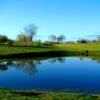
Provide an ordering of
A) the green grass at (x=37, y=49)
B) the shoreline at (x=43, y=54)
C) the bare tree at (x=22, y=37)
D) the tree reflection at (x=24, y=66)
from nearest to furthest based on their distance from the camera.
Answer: the tree reflection at (x=24, y=66) < the shoreline at (x=43, y=54) < the green grass at (x=37, y=49) < the bare tree at (x=22, y=37)

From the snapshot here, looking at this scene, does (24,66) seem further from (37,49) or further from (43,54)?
(37,49)

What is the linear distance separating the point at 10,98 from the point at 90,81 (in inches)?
426

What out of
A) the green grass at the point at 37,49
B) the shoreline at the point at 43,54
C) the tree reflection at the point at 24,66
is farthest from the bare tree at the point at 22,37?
the tree reflection at the point at 24,66

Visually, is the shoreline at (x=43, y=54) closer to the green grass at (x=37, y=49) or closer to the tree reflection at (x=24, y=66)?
the green grass at (x=37, y=49)

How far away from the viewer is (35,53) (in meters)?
55.5

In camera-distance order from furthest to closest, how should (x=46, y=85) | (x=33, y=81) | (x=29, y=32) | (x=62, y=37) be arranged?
(x=62, y=37) → (x=29, y=32) → (x=33, y=81) → (x=46, y=85)

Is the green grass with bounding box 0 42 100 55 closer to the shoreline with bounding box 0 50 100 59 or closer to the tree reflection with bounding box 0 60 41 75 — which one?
the shoreline with bounding box 0 50 100 59

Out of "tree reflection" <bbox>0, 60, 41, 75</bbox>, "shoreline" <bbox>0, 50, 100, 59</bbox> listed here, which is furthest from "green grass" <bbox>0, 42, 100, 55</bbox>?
"tree reflection" <bbox>0, 60, 41, 75</bbox>

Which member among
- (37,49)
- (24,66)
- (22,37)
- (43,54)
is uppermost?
(22,37)

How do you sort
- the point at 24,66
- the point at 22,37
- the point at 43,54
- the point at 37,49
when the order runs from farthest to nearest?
the point at 22,37, the point at 37,49, the point at 43,54, the point at 24,66

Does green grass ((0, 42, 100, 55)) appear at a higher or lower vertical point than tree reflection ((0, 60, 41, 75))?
higher

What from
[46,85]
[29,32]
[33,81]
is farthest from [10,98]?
[29,32]

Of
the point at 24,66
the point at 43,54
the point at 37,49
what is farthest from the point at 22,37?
the point at 24,66

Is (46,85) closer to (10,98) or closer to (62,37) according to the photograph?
(10,98)
